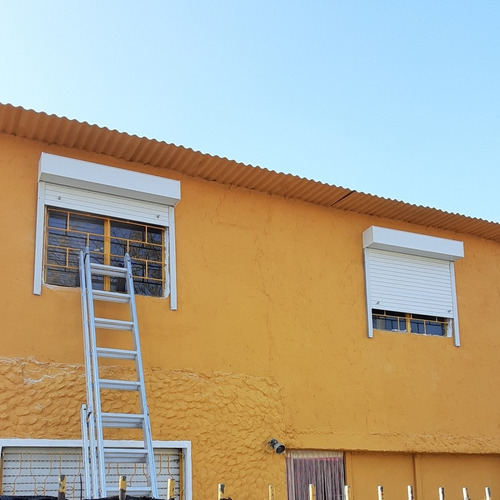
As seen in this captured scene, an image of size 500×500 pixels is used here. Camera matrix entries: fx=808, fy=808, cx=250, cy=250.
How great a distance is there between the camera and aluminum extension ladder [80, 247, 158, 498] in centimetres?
750

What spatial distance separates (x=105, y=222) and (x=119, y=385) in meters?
2.18

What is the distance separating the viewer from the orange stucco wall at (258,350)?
867cm

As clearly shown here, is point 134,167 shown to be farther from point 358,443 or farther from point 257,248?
point 358,443

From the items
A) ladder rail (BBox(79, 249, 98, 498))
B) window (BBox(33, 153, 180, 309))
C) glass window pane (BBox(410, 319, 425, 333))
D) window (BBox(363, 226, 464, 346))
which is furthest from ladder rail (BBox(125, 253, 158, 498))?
glass window pane (BBox(410, 319, 425, 333))

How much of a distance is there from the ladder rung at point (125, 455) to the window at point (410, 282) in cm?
427

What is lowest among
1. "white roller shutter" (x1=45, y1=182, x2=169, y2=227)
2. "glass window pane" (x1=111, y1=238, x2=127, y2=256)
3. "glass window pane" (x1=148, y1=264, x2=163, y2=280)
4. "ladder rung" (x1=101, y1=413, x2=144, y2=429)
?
"ladder rung" (x1=101, y1=413, x2=144, y2=429)

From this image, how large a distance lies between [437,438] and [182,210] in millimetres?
4809

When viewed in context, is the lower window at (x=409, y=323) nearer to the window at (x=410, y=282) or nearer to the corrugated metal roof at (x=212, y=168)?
the window at (x=410, y=282)

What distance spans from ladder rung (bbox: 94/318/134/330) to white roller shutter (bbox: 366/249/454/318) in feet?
12.9

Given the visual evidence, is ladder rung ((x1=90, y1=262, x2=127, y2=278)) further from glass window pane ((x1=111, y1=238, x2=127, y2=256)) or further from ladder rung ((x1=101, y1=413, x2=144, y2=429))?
ladder rung ((x1=101, y1=413, x2=144, y2=429))

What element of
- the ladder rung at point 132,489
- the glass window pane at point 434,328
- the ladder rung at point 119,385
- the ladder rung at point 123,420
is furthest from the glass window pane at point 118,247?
the glass window pane at point 434,328

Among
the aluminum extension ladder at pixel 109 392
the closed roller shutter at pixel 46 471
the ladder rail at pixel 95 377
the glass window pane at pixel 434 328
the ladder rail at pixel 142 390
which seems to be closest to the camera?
the ladder rail at pixel 95 377

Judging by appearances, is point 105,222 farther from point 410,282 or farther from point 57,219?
point 410,282

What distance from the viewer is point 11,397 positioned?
8.27 m
